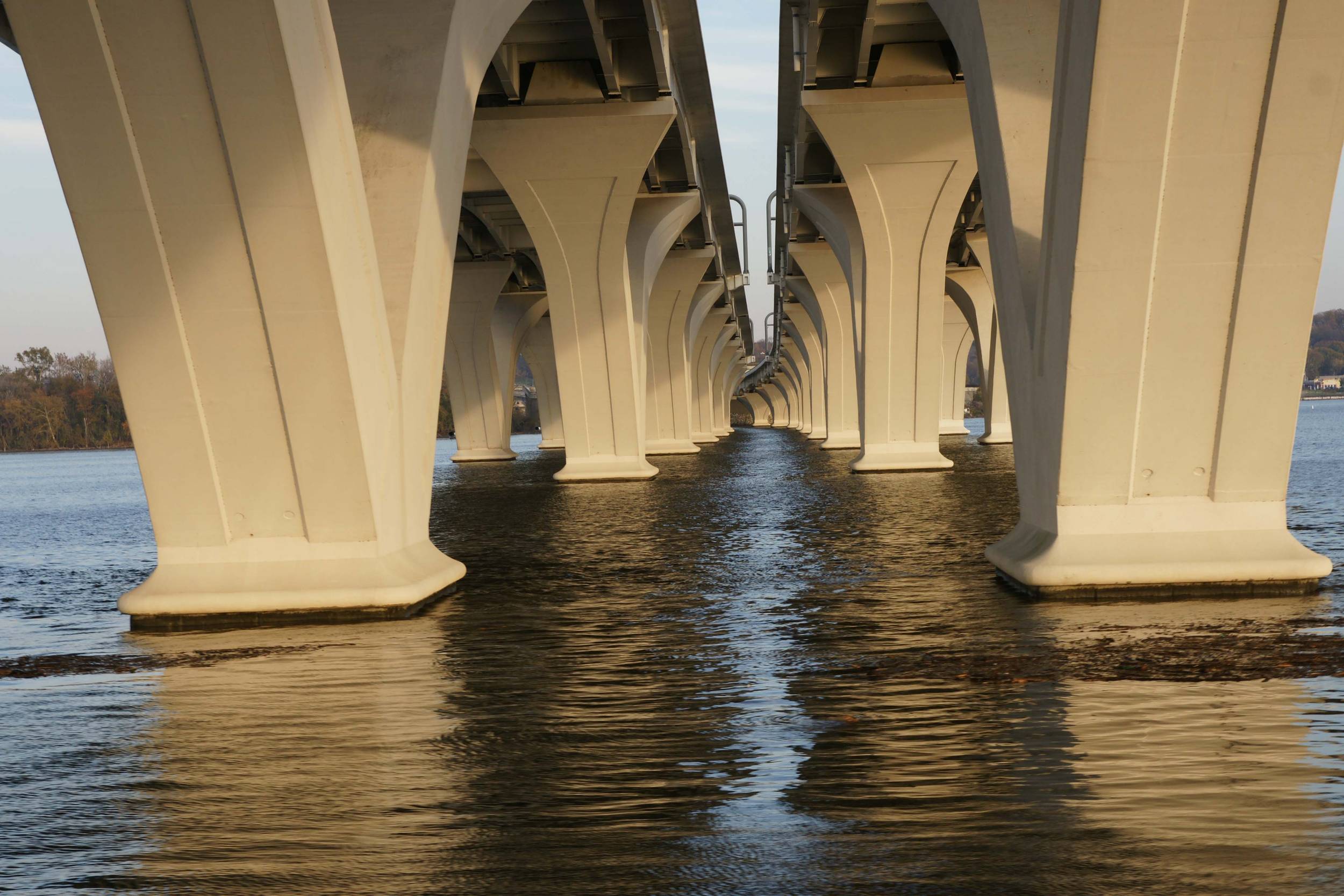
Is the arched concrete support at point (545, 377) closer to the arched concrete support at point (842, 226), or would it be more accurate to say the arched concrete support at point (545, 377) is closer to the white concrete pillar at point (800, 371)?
the white concrete pillar at point (800, 371)

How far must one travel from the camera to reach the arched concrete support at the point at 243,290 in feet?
27.7

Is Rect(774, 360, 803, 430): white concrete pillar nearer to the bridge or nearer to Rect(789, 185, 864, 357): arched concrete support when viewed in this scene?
Rect(789, 185, 864, 357): arched concrete support

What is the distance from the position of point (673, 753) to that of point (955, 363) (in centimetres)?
6825

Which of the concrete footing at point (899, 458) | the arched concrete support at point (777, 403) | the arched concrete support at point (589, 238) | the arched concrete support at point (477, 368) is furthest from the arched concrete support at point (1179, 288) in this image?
the arched concrete support at point (777, 403)

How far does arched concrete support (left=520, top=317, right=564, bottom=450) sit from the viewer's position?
66.9 metres

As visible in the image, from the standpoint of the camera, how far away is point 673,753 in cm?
527

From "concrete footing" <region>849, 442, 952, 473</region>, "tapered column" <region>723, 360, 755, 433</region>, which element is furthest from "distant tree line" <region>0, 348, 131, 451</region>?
"concrete footing" <region>849, 442, 952, 473</region>

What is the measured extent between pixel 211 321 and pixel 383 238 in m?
1.99

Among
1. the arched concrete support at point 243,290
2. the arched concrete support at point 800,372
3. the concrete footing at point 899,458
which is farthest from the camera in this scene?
the arched concrete support at point 800,372

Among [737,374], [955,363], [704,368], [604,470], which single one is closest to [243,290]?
[604,470]

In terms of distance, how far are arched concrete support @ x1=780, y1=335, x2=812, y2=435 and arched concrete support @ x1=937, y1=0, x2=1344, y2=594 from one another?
58.8 metres

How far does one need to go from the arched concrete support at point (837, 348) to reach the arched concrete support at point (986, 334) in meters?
4.98

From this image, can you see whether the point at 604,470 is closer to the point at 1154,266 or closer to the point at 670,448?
the point at 670,448

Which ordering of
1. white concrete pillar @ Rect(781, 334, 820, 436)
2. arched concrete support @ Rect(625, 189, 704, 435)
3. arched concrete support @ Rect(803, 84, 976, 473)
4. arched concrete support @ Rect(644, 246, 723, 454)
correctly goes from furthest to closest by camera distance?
white concrete pillar @ Rect(781, 334, 820, 436), arched concrete support @ Rect(644, 246, 723, 454), arched concrete support @ Rect(625, 189, 704, 435), arched concrete support @ Rect(803, 84, 976, 473)
